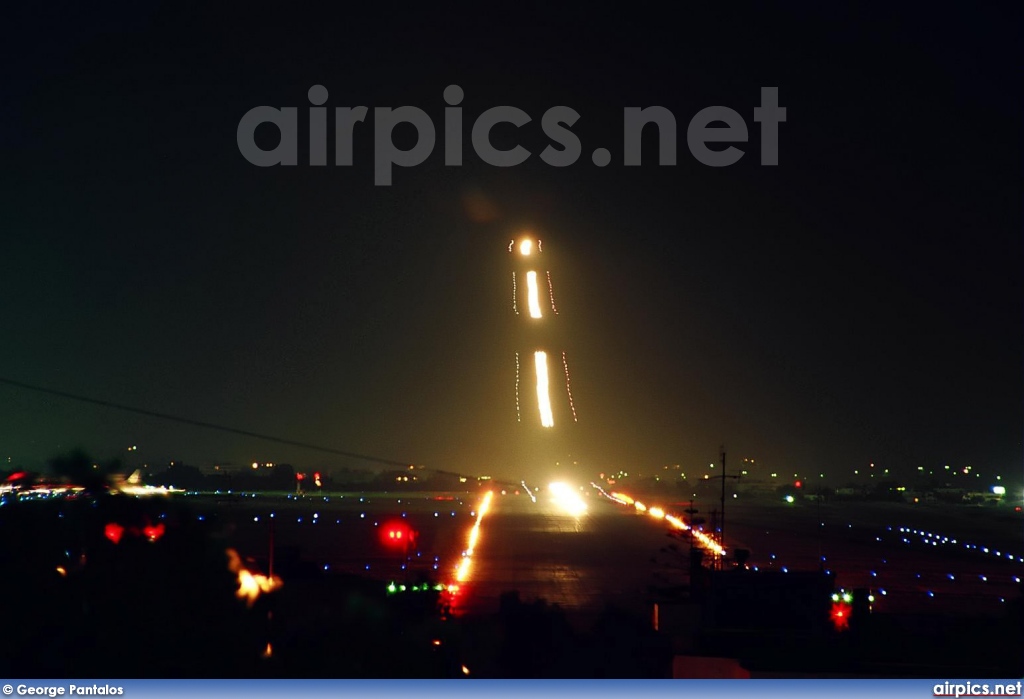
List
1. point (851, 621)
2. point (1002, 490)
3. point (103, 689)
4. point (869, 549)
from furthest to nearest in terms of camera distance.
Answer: point (1002, 490), point (869, 549), point (851, 621), point (103, 689)

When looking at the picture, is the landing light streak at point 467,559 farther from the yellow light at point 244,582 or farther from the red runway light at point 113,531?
the red runway light at point 113,531

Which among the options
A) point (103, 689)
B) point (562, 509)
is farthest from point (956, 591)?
point (562, 509)

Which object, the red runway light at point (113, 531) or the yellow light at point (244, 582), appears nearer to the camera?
the red runway light at point (113, 531)

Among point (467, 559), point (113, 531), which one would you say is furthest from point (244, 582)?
point (467, 559)

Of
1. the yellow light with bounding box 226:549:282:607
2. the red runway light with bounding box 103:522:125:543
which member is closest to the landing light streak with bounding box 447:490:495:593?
the yellow light with bounding box 226:549:282:607

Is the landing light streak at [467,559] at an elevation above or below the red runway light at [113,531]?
below

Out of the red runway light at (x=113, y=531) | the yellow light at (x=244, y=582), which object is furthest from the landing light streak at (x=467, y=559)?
the red runway light at (x=113, y=531)

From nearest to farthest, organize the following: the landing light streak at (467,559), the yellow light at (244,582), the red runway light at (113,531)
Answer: the red runway light at (113,531), the yellow light at (244,582), the landing light streak at (467,559)

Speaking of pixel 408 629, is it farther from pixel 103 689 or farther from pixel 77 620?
pixel 103 689

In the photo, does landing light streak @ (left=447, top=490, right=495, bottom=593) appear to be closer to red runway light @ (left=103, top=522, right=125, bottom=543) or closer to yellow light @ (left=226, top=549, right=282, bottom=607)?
yellow light @ (left=226, top=549, right=282, bottom=607)

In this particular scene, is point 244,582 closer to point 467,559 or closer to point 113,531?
point 113,531

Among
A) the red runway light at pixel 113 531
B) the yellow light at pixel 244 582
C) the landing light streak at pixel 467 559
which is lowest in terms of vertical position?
the landing light streak at pixel 467 559
